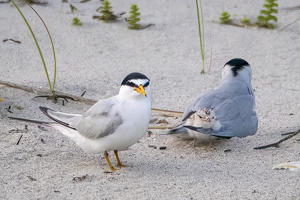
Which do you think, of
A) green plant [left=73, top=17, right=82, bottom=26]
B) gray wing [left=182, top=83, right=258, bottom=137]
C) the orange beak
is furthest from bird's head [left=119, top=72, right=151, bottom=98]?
green plant [left=73, top=17, right=82, bottom=26]

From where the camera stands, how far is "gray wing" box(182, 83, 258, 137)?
3254 mm

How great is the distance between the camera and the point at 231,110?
10.9 feet

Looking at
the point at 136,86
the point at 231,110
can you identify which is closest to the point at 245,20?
the point at 231,110

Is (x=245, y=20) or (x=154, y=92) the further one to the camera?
(x=245, y=20)

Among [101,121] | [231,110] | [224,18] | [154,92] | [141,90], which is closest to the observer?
[141,90]

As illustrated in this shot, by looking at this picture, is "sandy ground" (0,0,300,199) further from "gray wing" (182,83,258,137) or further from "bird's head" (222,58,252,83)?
"bird's head" (222,58,252,83)

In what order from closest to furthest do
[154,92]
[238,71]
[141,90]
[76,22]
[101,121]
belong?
[141,90], [101,121], [238,71], [154,92], [76,22]

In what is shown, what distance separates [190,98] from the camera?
438 centimetres

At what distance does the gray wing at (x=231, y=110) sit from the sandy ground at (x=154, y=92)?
0.19 m

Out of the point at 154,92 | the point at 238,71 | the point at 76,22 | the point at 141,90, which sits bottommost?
the point at 154,92

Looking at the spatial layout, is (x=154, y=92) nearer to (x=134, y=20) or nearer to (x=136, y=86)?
(x=134, y=20)

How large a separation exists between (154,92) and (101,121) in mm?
1691

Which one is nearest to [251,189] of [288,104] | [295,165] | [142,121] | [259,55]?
[295,165]

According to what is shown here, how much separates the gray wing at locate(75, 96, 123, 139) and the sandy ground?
0.30 metres
